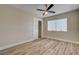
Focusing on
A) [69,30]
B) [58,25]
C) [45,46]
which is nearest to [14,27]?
[45,46]

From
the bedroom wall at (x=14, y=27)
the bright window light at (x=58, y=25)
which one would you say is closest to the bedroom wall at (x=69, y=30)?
the bright window light at (x=58, y=25)

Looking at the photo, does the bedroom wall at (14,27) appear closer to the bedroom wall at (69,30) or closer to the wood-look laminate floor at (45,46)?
the wood-look laminate floor at (45,46)

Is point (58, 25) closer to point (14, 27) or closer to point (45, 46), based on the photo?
point (45, 46)

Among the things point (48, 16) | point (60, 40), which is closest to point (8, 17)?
point (48, 16)

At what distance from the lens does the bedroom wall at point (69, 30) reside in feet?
7.14

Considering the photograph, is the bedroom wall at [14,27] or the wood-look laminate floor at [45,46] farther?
the bedroom wall at [14,27]

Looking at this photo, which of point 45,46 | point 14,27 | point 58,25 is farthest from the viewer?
point 14,27

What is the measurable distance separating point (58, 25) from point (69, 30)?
0.34 metres

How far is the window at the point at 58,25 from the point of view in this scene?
85.0 inches

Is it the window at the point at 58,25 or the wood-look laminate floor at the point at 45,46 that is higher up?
the window at the point at 58,25

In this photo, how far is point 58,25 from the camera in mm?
2178

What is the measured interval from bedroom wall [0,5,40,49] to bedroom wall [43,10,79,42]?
1.57ft

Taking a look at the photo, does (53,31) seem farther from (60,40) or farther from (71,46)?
(71,46)

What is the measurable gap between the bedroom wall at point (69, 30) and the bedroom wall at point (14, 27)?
0.48 m
